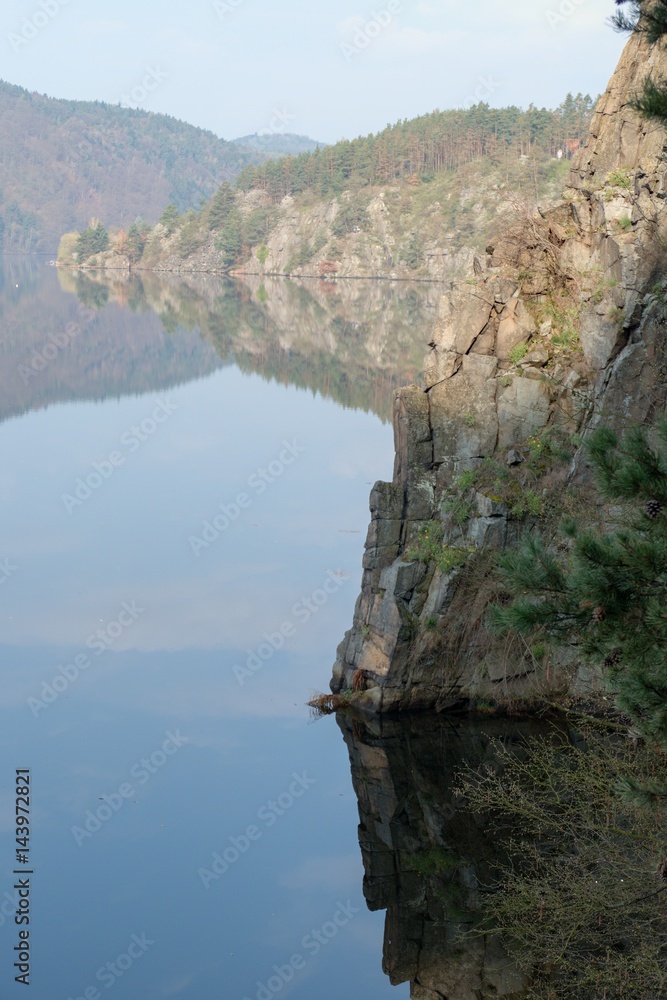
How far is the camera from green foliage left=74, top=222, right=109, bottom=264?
568 feet

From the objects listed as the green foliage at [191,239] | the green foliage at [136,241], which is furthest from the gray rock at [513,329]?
the green foliage at [136,241]

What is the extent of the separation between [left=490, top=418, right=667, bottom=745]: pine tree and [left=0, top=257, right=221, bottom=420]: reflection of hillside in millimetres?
44472

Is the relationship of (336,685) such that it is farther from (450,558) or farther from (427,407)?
(427,407)

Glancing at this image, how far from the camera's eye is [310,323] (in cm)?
8250

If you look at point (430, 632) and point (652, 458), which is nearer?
point (652, 458)

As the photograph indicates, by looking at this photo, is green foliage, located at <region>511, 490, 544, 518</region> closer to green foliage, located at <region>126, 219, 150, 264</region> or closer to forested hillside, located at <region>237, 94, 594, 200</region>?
forested hillside, located at <region>237, 94, 594, 200</region>

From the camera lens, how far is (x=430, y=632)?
2148 cm

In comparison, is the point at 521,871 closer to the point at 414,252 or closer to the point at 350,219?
the point at 414,252

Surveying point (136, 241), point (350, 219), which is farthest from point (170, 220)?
point (350, 219)

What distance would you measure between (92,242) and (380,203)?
52563 mm

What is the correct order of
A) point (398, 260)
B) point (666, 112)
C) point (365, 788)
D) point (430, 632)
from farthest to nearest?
1. point (398, 260)
2. point (430, 632)
3. point (365, 788)
4. point (666, 112)

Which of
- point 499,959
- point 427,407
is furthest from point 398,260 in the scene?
point 499,959

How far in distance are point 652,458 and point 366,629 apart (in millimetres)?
13961

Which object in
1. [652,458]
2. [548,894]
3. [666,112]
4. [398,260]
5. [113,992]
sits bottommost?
[113,992]
